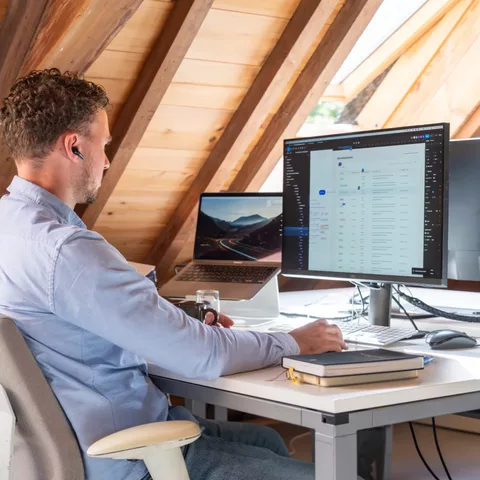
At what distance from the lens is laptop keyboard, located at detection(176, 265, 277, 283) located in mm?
2596

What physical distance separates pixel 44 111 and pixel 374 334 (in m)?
0.95

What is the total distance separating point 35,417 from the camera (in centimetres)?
148

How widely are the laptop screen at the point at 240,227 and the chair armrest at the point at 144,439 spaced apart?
1.26 m

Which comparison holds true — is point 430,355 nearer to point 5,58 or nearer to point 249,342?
point 249,342

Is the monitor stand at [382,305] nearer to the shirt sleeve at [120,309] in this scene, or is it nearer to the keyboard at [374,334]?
the keyboard at [374,334]

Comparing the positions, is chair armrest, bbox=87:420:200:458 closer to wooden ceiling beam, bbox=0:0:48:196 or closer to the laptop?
the laptop

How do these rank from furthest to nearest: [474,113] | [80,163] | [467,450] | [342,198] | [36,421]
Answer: [474,113]
[467,450]
[342,198]
[80,163]
[36,421]

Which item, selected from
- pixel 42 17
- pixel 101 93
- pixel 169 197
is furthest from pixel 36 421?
pixel 169 197

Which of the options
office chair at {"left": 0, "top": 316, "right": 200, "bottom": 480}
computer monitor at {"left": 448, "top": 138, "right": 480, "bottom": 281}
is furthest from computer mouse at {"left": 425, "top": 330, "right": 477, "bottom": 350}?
office chair at {"left": 0, "top": 316, "right": 200, "bottom": 480}

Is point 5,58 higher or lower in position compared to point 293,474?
higher

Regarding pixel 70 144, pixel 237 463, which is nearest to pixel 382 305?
pixel 237 463

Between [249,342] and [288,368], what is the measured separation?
4.8 inches

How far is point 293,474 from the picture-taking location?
166 centimetres

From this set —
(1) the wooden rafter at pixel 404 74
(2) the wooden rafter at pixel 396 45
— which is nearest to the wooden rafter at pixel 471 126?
(1) the wooden rafter at pixel 404 74
